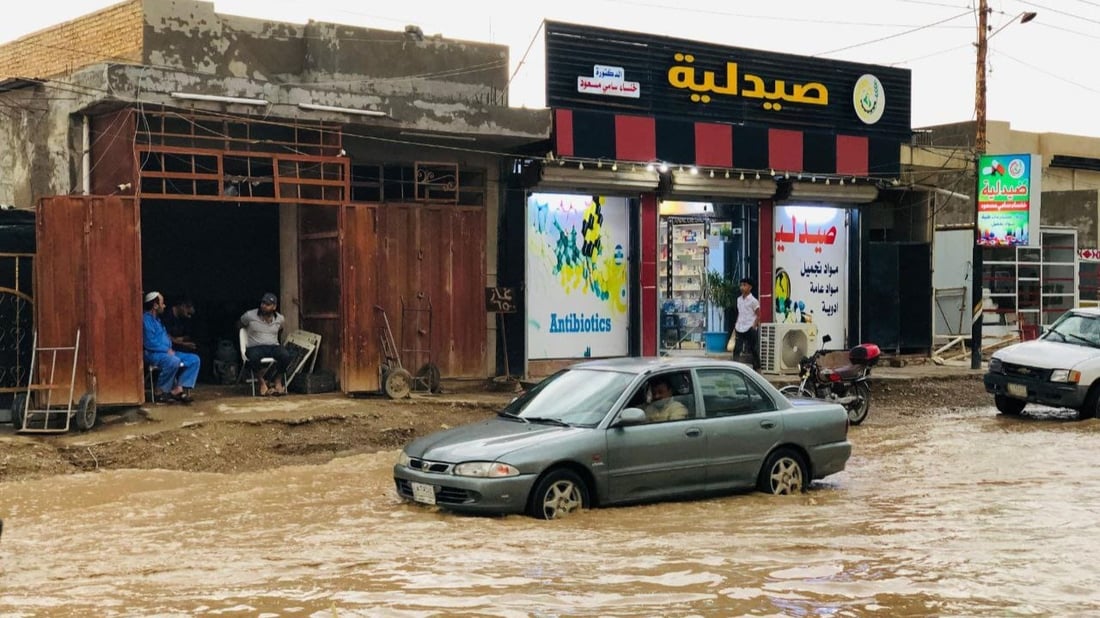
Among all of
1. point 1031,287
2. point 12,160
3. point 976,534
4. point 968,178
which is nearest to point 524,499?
point 976,534

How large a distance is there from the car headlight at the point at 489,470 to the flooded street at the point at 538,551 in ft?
1.20

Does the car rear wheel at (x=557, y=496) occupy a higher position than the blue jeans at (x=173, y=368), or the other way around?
the blue jeans at (x=173, y=368)

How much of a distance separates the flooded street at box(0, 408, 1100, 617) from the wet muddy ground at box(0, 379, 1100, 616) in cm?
2

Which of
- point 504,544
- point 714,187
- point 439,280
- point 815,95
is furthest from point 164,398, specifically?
point 815,95

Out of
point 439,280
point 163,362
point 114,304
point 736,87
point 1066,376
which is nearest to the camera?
point 114,304

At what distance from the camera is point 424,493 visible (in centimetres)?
931

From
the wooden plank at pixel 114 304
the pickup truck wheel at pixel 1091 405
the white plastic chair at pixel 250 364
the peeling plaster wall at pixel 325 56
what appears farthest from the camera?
the pickup truck wheel at pixel 1091 405

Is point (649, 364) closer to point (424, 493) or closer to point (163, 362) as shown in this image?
point (424, 493)

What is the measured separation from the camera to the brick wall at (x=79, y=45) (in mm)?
14992

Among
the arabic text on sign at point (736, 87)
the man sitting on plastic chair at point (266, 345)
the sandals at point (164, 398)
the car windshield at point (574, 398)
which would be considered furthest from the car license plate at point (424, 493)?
the arabic text on sign at point (736, 87)

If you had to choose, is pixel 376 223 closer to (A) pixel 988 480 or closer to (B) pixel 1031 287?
(A) pixel 988 480

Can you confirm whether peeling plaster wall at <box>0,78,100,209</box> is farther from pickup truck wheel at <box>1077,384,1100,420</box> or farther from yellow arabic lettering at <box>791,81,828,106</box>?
pickup truck wheel at <box>1077,384,1100,420</box>

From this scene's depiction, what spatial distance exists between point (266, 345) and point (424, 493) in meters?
7.02

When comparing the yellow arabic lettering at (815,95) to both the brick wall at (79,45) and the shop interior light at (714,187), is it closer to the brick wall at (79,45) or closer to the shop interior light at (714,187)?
the shop interior light at (714,187)
